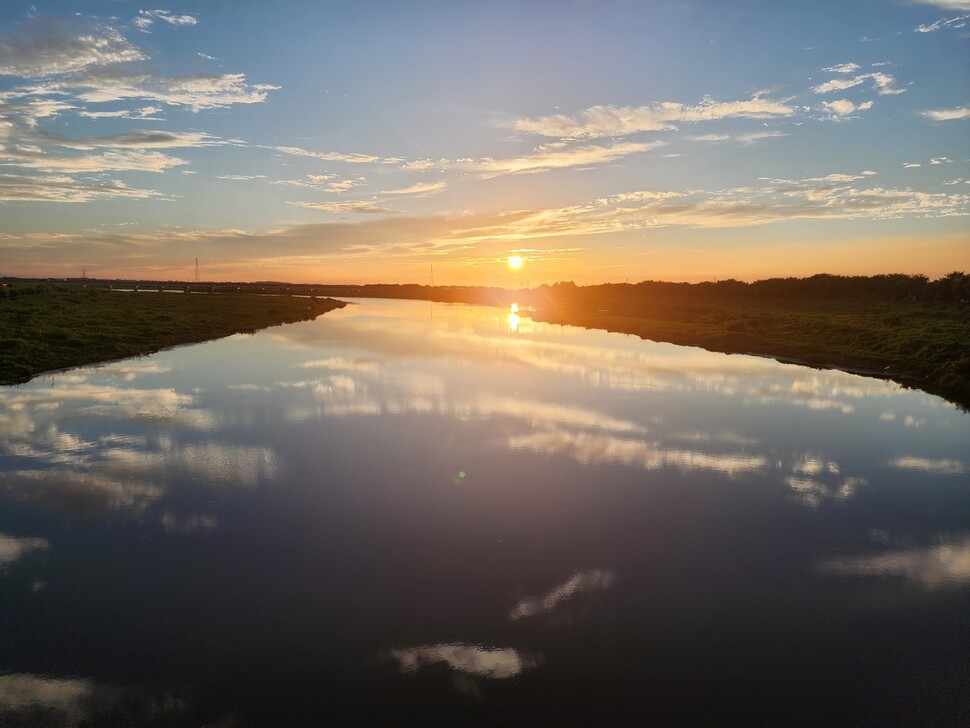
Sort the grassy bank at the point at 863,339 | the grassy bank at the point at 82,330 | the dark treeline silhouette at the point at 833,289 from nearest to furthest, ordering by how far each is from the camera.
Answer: the grassy bank at the point at 82,330 < the grassy bank at the point at 863,339 < the dark treeline silhouette at the point at 833,289

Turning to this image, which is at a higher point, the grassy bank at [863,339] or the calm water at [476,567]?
the grassy bank at [863,339]

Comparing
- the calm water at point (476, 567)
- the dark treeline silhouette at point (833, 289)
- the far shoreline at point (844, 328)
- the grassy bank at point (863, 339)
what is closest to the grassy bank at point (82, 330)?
the far shoreline at point (844, 328)

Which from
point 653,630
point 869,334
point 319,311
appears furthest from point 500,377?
point 319,311

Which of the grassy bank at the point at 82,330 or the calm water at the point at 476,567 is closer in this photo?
the calm water at the point at 476,567

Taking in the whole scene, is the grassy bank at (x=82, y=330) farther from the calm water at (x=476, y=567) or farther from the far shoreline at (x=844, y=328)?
the calm water at (x=476, y=567)

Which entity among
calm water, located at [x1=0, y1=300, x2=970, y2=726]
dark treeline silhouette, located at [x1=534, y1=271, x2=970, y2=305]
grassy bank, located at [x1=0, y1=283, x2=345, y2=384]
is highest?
dark treeline silhouette, located at [x1=534, y1=271, x2=970, y2=305]

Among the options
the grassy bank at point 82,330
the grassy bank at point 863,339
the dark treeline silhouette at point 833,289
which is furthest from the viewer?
the dark treeline silhouette at point 833,289

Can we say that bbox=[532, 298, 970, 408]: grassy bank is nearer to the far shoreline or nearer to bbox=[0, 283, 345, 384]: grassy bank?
the far shoreline

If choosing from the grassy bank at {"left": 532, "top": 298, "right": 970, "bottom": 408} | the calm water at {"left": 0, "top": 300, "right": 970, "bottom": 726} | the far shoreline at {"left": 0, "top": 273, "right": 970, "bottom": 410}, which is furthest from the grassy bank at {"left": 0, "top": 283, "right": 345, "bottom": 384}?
the grassy bank at {"left": 532, "top": 298, "right": 970, "bottom": 408}

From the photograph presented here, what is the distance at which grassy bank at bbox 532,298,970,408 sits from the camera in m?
36.4

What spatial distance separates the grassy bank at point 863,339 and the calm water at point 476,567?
17182 mm

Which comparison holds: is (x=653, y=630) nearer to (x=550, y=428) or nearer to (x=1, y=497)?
(x=550, y=428)

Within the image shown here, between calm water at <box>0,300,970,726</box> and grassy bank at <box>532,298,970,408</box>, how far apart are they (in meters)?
17.2

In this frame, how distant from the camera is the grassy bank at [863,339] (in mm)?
36434
